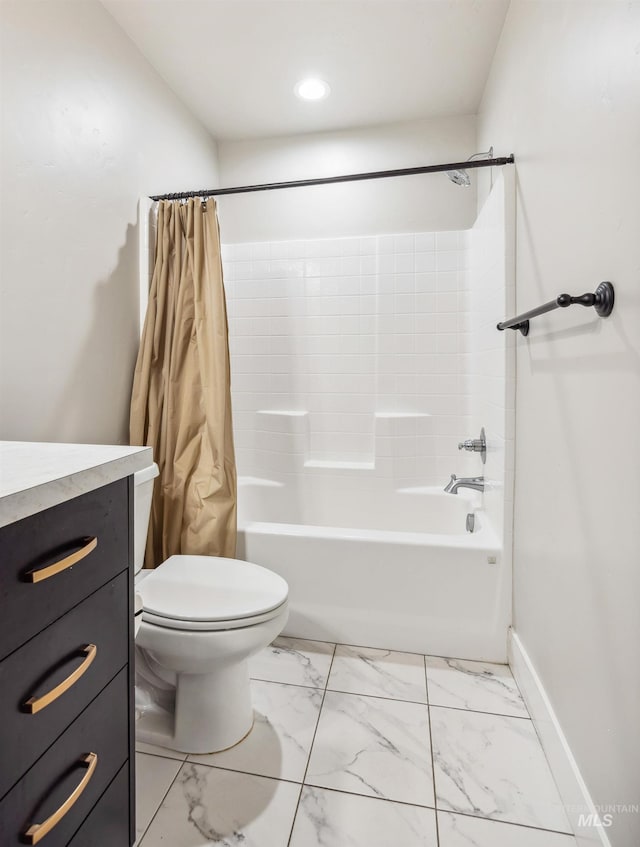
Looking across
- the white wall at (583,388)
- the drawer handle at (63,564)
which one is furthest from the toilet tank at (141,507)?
the white wall at (583,388)

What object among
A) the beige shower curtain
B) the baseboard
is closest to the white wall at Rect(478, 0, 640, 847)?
the baseboard

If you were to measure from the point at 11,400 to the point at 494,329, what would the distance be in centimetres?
168

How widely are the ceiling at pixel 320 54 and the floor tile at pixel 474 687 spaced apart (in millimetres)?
2409

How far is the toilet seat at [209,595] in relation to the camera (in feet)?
3.82

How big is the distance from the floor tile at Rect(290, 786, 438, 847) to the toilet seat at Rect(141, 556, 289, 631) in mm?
443

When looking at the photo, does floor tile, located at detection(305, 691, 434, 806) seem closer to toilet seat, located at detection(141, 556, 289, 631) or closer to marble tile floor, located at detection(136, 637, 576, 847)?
marble tile floor, located at detection(136, 637, 576, 847)

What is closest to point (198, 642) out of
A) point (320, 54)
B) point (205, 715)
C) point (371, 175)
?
point (205, 715)

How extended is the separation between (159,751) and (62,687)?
0.87 m

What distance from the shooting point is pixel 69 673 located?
2.10 ft

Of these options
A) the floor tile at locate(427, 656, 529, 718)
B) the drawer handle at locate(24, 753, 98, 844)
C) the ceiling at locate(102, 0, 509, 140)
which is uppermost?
the ceiling at locate(102, 0, 509, 140)

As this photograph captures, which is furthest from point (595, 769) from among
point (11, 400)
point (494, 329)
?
point (11, 400)

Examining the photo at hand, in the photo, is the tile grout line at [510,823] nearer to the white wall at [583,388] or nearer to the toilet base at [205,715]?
the white wall at [583,388]

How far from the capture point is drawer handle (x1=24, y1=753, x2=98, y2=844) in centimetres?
58

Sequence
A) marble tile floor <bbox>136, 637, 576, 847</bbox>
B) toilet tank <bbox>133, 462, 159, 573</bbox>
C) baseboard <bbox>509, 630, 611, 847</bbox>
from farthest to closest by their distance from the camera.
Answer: toilet tank <bbox>133, 462, 159, 573</bbox> < marble tile floor <bbox>136, 637, 576, 847</bbox> < baseboard <bbox>509, 630, 611, 847</bbox>
